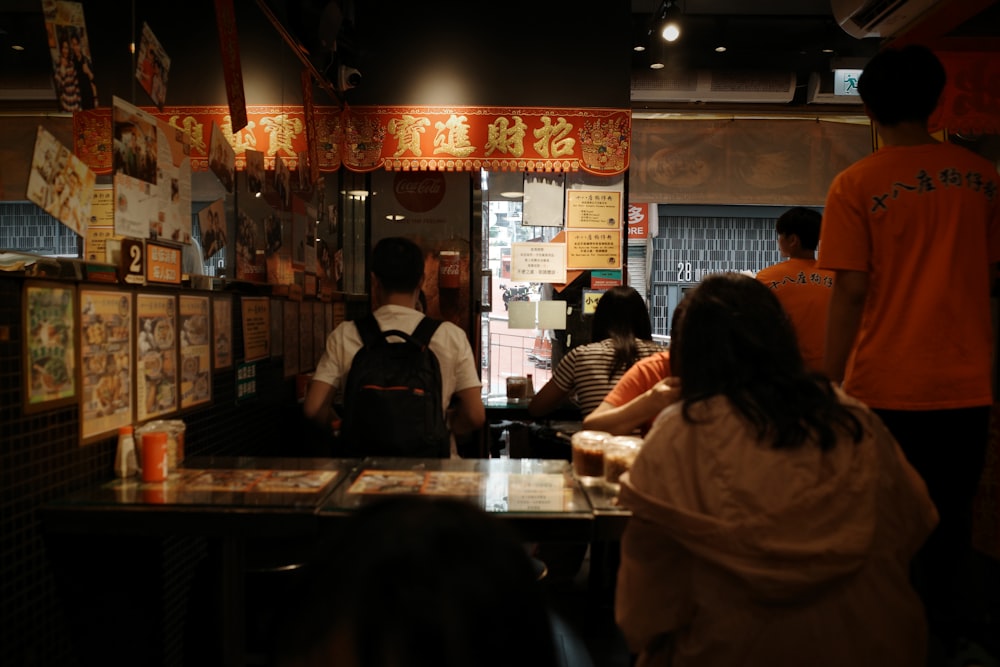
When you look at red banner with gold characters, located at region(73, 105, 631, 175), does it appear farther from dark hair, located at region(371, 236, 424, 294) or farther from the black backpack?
the black backpack

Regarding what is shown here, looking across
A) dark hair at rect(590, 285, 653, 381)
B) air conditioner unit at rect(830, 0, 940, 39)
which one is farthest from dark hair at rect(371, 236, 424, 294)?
air conditioner unit at rect(830, 0, 940, 39)

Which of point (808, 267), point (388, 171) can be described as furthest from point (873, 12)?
point (388, 171)

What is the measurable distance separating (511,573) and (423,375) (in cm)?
189

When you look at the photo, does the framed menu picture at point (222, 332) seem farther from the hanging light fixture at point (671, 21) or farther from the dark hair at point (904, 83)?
the hanging light fixture at point (671, 21)

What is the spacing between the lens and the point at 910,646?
135 cm

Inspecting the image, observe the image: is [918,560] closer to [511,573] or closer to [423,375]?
[423,375]

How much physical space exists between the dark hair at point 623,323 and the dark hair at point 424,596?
9.12 ft

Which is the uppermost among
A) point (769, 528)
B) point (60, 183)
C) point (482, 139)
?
point (482, 139)

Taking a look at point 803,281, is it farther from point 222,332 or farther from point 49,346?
point 49,346

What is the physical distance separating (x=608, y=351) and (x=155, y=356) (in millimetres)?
1923

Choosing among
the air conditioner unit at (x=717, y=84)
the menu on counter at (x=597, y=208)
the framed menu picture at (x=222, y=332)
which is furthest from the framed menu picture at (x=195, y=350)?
the air conditioner unit at (x=717, y=84)

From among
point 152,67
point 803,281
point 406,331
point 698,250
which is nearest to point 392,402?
point 406,331

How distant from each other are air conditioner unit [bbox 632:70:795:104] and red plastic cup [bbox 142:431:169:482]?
497cm

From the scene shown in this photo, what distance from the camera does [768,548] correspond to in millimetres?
1249
